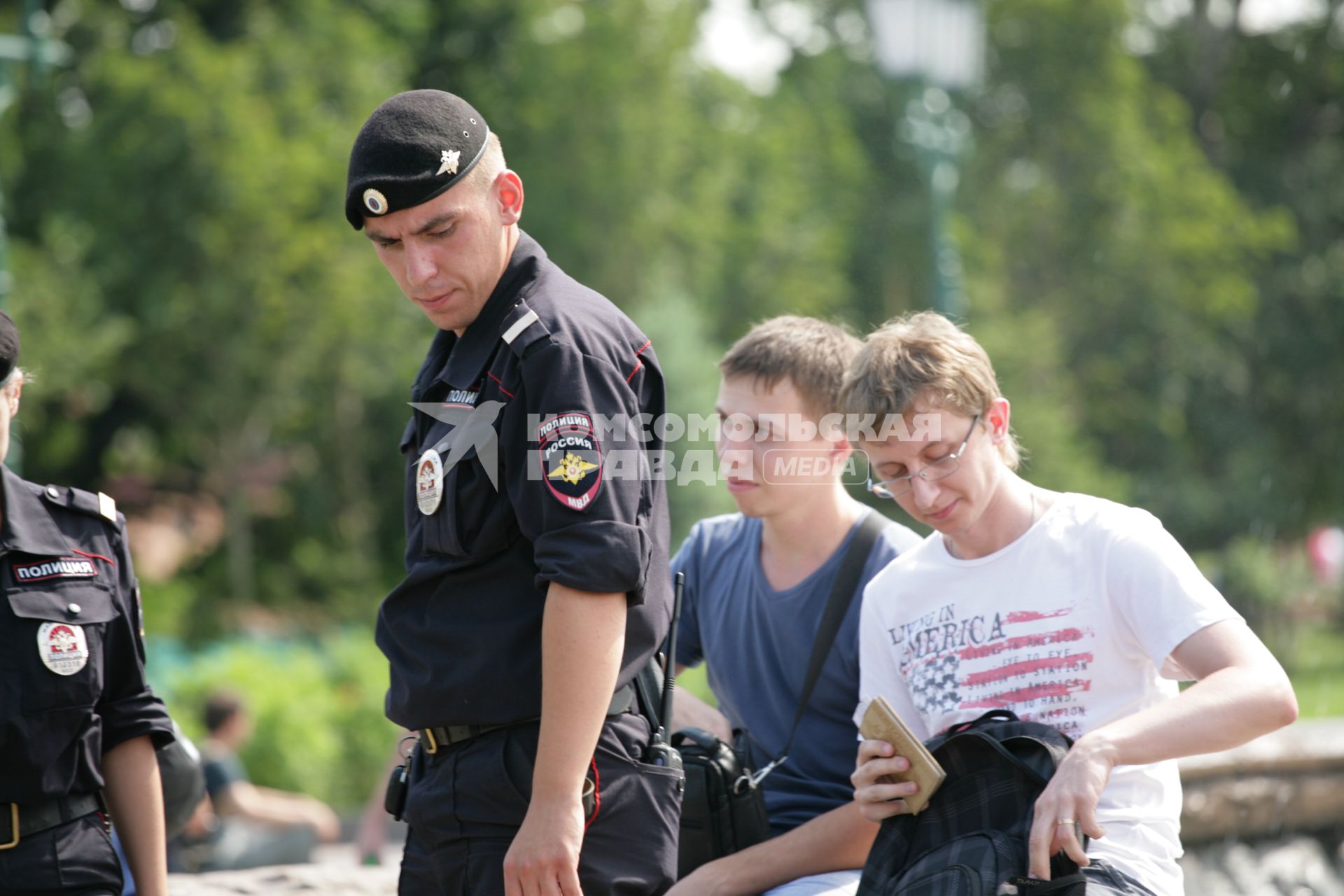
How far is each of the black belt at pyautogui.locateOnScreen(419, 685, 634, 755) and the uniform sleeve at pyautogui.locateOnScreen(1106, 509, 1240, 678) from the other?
101 centimetres

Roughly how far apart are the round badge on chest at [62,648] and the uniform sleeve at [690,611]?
5.33 ft

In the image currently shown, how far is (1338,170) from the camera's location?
27188mm

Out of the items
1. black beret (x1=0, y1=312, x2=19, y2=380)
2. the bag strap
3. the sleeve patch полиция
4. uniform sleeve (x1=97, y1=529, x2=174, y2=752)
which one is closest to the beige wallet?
the bag strap

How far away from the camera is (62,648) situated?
101 inches

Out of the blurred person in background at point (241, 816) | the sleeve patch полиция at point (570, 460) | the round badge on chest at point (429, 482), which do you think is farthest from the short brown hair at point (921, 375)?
the blurred person in background at point (241, 816)

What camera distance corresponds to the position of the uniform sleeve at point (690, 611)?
3.78 metres

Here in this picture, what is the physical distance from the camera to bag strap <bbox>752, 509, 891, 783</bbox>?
3373 mm

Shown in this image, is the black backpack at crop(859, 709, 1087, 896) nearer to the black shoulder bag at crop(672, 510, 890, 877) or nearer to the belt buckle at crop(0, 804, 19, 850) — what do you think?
the black shoulder bag at crop(672, 510, 890, 877)

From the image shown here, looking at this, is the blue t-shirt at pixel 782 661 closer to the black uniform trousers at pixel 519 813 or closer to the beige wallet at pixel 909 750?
the beige wallet at pixel 909 750

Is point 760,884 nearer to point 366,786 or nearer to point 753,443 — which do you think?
point 753,443

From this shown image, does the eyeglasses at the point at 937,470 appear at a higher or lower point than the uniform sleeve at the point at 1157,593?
higher

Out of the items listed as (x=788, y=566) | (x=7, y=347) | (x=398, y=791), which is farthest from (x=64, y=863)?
(x=788, y=566)

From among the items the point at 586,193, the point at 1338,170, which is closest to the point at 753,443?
the point at 586,193

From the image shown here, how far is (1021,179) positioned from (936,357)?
2690 cm
